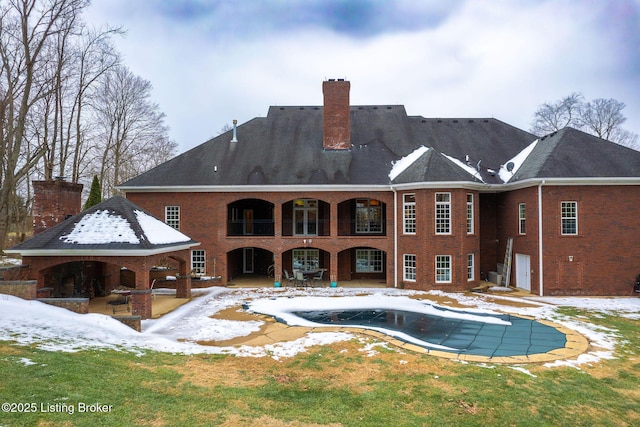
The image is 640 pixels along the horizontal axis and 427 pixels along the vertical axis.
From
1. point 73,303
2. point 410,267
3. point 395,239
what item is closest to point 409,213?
point 395,239

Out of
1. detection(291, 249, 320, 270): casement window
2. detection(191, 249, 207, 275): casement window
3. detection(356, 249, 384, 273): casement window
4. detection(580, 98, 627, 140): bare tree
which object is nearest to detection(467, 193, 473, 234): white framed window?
detection(356, 249, 384, 273): casement window

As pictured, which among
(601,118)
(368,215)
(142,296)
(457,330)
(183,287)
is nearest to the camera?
(457,330)

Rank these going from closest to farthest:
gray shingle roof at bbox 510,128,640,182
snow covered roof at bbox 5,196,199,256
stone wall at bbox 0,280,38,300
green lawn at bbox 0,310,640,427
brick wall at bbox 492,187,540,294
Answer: green lawn at bbox 0,310,640,427 → stone wall at bbox 0,280,38,300 → snow covered roof at bbox 5,196,199,256 → gray shingle roof at bbox 510,128,640,182 → brick wall at bbox 492,187,540,294

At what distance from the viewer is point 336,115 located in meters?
22.3

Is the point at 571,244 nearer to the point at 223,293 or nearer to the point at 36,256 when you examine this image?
the point at 223,293

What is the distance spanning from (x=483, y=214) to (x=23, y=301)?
21320 millimetres

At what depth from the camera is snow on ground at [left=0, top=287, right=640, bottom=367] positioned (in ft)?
29.2

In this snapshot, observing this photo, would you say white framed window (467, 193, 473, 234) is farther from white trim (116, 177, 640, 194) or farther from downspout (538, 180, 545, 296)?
downspout (538, 180, 545, 296)

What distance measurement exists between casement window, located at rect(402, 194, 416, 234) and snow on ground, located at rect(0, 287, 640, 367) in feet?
11.1

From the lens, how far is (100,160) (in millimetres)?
31891

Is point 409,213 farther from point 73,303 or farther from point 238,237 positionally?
point 73,303

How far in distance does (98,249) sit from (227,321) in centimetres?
493

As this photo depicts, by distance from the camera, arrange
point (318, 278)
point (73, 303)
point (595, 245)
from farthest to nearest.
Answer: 1. point (318, 278)
2. point (595, 245)
3. point (73, 303)

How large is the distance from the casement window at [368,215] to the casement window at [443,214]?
4121 mm
